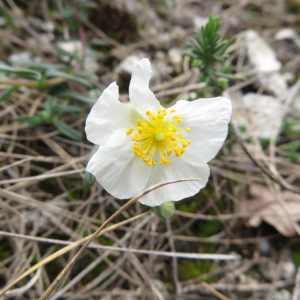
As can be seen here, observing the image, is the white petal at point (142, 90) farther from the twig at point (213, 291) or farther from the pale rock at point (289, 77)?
the pale rock at point (289, 77)

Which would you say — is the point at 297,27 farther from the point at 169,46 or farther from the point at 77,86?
the point at 77,86

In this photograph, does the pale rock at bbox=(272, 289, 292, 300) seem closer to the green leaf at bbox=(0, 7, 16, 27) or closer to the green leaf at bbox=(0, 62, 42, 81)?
the green leaf at bbox=(0, 62, 42, 81)

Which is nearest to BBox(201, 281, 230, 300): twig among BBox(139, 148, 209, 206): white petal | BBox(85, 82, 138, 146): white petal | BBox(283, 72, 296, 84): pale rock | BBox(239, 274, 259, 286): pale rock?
BBox(239, 274, 259, 286): pale rock

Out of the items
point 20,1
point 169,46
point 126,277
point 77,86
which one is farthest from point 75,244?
point 20,1

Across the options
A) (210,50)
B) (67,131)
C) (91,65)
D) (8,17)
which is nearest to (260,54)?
(210,50)

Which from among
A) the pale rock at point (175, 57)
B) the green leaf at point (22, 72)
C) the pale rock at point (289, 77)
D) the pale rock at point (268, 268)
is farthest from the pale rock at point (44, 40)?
the pale rock at point (268, 268)
